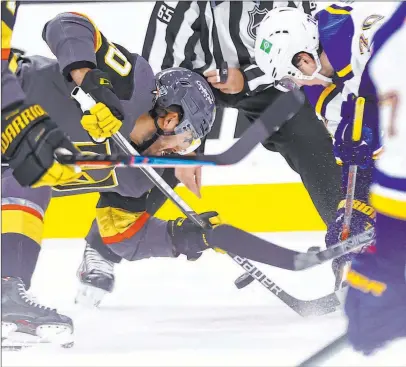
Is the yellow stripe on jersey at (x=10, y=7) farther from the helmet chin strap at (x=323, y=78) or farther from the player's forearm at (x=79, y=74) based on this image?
the helmet chin strap at (x=323, y=78)

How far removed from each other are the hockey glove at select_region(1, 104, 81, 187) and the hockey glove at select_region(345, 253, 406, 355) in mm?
667

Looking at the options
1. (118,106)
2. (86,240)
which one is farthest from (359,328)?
(86,240)

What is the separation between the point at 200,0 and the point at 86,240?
2.90 ft

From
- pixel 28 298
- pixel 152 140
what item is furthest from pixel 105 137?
pixel 28 298

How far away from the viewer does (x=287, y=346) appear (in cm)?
225

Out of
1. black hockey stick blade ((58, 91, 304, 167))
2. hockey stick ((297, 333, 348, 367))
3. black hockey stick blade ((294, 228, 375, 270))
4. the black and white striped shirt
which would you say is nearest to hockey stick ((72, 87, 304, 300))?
black hockey stick blade ((58, 91, 304, 167))

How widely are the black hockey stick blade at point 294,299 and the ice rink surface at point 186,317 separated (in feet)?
0.06

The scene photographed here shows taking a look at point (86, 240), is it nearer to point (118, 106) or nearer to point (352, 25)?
point (118, 106)

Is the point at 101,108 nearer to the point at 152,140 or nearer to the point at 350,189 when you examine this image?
the point at 152,140

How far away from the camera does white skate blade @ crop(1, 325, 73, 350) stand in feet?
7.16

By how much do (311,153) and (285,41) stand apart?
0.40m

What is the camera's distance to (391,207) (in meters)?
1.58

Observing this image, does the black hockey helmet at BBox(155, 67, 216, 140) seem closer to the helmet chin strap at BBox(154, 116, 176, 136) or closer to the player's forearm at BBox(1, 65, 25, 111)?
the helmet chin strap at BBox(154, 116, 176, 136)

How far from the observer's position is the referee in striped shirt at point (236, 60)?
2615mm
